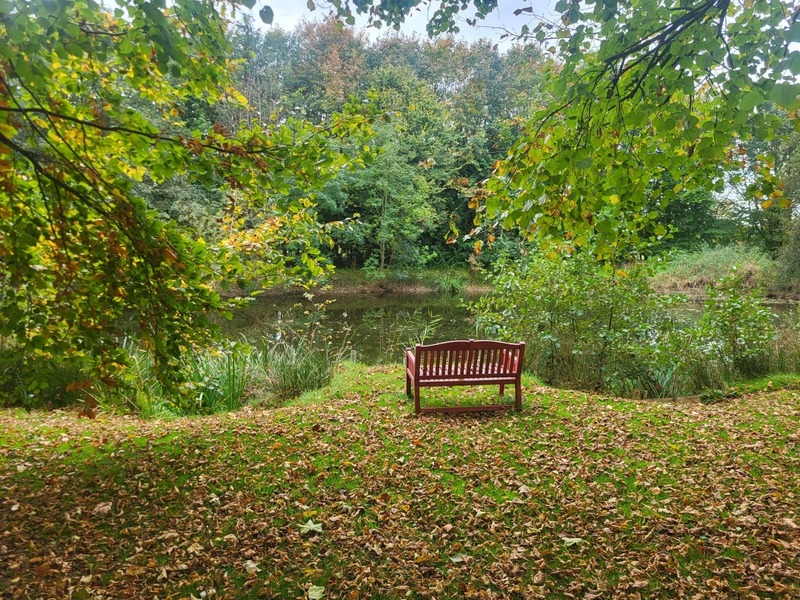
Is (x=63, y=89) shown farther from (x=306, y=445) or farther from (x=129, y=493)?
(x=306, y=445)

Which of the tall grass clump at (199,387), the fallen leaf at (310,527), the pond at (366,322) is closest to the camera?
the fallen leaf at (310,527)

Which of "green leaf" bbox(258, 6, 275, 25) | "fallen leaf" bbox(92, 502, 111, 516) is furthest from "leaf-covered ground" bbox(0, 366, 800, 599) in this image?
"green leaf" bbox(258, 6, 275, 25)

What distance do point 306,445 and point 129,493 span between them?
1464 millimetres

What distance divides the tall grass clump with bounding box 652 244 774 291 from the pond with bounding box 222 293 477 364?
1035 centimetres

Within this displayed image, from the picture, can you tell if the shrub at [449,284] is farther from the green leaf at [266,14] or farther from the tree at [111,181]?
the green leaf at [266,14]

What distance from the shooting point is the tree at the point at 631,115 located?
2.68 metres

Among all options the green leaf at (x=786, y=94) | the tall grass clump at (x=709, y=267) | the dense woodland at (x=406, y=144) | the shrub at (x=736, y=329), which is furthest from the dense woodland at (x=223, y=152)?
the tall grass clump at (x=709, y=267)

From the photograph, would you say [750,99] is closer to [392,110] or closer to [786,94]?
[786,94]

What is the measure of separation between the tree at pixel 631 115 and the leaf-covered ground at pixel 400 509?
1.92 metres

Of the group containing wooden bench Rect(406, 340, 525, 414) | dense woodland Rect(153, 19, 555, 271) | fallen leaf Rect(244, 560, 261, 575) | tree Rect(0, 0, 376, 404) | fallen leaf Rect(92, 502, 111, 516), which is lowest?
fallen leaf Rect(244, 560, 261, 575)

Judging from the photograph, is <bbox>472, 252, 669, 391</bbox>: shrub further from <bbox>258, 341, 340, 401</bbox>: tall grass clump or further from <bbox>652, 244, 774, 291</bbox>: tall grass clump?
<bbox>652, 244, 774, 291</bbox>: tall grass clump

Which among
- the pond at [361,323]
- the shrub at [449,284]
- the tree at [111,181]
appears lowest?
the pond at [361,323]

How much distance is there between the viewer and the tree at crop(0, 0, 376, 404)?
2580mm

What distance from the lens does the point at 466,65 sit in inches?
1099
